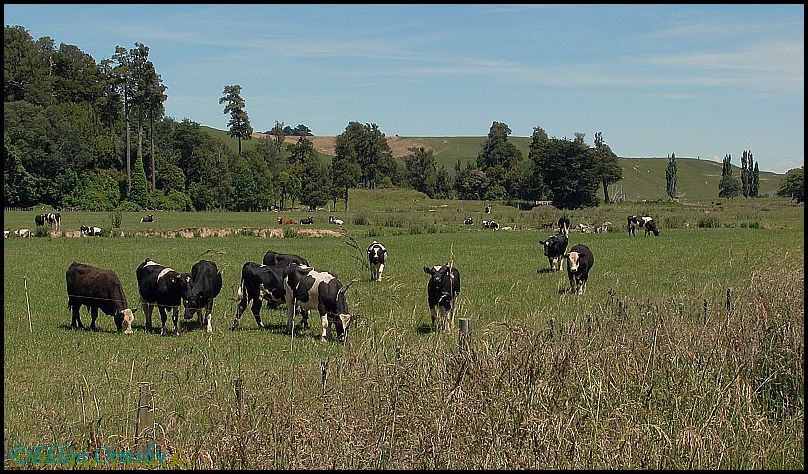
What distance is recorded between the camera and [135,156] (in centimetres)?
9981

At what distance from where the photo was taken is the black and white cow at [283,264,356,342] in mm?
15219

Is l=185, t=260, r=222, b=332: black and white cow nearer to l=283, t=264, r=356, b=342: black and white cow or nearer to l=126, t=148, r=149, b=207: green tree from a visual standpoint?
l=283, t=264, r=356, b=342: black and white cow

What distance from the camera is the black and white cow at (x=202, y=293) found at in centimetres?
1664

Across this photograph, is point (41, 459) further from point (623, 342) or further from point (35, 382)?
point (623, 342)

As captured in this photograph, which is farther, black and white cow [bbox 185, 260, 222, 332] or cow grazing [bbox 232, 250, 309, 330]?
cow grazing [bbox 232, 250, 309, 330]

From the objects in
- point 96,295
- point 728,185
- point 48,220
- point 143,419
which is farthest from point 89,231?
point 728,185

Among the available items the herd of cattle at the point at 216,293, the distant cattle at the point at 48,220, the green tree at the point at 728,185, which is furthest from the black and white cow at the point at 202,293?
the green tree at the point at 728,185

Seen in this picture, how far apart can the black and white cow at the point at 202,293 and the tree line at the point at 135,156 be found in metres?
73.4

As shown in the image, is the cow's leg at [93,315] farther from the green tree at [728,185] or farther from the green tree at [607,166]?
the green tree at [728,185]

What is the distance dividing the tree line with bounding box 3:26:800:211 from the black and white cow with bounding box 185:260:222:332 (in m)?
73.4

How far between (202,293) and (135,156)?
8825cm

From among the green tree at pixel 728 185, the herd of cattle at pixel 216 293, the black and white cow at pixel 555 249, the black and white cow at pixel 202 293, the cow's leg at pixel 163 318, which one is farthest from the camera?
the green tree at pixel 728 185

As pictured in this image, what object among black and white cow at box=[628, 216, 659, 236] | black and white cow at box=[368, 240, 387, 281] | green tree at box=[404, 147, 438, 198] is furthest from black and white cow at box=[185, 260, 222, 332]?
green tree at box=[404, 147, 438, 198]

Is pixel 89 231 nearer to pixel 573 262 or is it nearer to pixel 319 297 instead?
pixel 573 262
